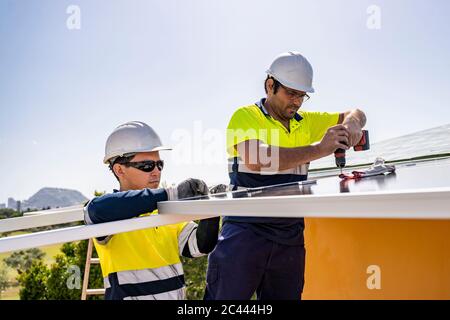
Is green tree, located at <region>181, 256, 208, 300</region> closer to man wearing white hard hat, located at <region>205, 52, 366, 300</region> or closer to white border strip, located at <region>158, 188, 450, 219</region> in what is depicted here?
man wearing white hard hat, located at <region>205, 52, 366, 300</region>

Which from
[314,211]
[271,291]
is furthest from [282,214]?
[271,291]

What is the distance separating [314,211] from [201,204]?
61 cm

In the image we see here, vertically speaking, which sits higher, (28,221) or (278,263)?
(28,221)

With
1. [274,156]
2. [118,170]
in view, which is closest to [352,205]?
[118,170]

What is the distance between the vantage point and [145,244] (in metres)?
2.75

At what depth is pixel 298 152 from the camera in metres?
3.31

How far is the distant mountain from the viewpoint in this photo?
541 cm

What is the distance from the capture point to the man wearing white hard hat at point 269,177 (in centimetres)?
331

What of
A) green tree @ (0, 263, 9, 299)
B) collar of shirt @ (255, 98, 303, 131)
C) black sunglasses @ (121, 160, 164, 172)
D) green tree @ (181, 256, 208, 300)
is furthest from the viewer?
green tree @ (0, 263, 9, 299)

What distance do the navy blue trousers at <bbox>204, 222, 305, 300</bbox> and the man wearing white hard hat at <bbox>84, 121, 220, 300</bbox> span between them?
0.57 m

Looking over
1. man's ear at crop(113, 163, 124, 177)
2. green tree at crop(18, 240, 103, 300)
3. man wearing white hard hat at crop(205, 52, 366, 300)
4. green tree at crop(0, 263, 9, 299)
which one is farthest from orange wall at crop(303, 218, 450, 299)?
green tree at crop(0, 263, 9, 299)

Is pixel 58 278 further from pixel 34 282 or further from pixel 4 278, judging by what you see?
pixel 4 278

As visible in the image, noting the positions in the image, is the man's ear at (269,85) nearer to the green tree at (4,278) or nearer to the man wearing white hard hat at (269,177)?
the man wearing white hard hat at (269,177)
